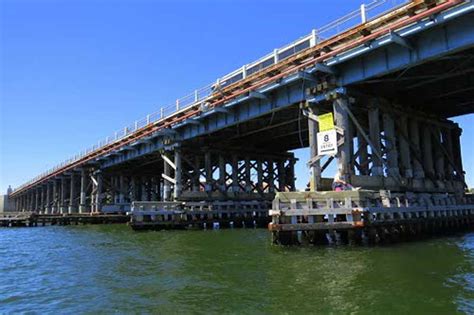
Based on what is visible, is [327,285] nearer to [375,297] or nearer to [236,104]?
[375,297]

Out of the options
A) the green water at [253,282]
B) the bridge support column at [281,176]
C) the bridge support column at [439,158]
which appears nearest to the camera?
the green water at [253,282]

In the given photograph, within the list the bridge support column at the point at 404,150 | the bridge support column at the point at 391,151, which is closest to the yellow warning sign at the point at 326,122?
the bridge support column at the point at 391,151

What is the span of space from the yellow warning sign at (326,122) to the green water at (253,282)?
342 inches

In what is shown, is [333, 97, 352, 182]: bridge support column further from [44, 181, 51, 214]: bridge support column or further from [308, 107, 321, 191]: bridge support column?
[44, 181, 51, 214]: bridge support column

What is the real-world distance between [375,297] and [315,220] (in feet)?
33.7

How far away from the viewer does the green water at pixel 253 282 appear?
31.3 feet

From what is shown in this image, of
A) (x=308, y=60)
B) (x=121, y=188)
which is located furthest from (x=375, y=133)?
(x=121, y=188)

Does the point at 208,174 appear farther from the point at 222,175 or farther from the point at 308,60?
the point at 308,60

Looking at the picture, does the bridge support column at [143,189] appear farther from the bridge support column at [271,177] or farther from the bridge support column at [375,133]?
the bridge support column at [375,133]

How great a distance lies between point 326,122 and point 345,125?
1147mm

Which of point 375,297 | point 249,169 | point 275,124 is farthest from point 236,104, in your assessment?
point 375,297

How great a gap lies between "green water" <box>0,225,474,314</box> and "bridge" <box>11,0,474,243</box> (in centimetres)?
413

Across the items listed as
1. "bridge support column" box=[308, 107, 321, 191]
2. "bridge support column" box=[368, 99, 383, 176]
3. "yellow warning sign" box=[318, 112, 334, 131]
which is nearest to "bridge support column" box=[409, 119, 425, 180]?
"bridge support column" box=[368, 99, 383, 176]

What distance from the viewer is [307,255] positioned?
55.8ft
